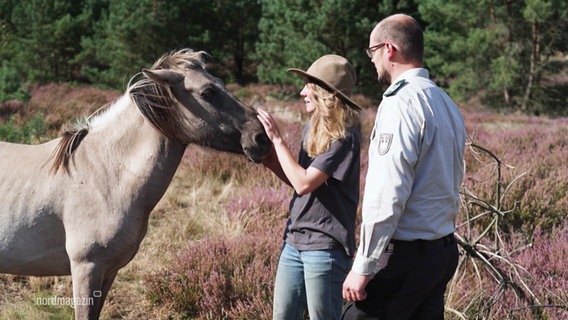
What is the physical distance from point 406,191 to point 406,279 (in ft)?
1.32

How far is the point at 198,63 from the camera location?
291cm

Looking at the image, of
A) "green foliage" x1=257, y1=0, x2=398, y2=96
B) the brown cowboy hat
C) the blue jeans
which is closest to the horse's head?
the brown cowboy hat

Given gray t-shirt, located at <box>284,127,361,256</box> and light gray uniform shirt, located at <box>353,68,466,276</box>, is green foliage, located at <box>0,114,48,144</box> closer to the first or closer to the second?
gray t-shirt, located at <box>284,127,361,256</box>

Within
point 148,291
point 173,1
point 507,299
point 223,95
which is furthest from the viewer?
point 173,1

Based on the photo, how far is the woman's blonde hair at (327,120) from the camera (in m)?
2.43

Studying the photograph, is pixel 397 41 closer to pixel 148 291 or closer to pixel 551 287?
pixel 551 287

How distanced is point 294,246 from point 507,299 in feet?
6.31

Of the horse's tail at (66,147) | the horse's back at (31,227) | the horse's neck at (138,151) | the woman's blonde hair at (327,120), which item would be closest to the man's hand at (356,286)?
the woman's blonde hair at (327,120)

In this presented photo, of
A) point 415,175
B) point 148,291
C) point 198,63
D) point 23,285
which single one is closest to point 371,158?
point 415,175

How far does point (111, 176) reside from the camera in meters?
2.81

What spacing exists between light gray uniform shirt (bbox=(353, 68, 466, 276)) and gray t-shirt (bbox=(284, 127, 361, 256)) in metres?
0.38

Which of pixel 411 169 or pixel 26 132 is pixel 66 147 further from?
pixel 26 132

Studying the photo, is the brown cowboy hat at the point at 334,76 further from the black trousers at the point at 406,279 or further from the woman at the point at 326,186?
the black trousers at the point at 406,279

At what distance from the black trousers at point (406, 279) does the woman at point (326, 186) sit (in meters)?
0.32
